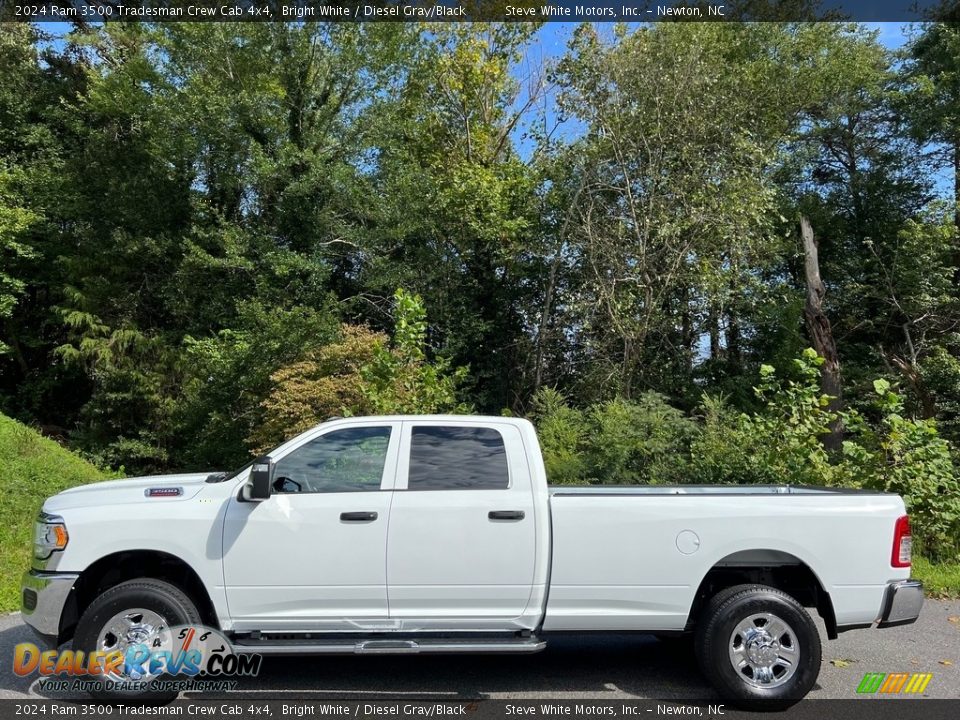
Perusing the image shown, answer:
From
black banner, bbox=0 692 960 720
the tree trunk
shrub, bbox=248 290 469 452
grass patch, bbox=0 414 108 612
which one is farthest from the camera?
the tree trunk

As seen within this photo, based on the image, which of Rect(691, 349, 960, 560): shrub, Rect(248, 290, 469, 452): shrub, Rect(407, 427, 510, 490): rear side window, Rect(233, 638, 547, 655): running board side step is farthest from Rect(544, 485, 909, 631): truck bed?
Rect(248, 290, 469, 452): shrub

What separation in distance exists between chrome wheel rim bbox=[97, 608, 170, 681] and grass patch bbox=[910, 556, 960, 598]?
7.28 m

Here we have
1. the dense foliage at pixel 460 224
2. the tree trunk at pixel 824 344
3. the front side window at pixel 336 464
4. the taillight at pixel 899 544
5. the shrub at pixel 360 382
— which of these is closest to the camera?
the taillight at pixel 899 544

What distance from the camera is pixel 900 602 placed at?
517 cm

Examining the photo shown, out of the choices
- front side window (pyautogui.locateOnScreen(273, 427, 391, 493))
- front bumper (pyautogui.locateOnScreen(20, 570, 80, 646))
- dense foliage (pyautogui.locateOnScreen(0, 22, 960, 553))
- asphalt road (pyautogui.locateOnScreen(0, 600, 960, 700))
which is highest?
dense foliage (pyautogui.locateOnScreen(0, 22, 960, 553))

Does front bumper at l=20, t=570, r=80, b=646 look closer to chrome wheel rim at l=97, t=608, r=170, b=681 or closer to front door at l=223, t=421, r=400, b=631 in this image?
chrome wheel rim at l=97, t=608, r=170, b=681

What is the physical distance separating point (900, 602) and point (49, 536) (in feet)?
18.8

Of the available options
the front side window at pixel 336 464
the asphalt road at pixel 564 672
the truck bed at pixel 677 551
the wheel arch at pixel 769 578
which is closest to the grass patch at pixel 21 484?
the asphalt road at pixel 564 672

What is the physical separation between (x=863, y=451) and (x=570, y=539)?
6441 mm

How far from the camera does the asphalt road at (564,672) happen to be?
17.7 feet

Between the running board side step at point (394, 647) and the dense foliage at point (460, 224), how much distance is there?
9.59 metres

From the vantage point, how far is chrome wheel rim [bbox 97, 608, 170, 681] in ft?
16.7

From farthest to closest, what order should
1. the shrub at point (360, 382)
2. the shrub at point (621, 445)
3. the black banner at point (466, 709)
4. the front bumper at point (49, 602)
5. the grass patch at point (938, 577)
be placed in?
1. the shrub at point (621, 445)
2. the shrub at point (360, 382)
3. the grass patch at point (938, 577)
4. the front bumper at point (49, 602)
5. the black banner at point (466, 709)

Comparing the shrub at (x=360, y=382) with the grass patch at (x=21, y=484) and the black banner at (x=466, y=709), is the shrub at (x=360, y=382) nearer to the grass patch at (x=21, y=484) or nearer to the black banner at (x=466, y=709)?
the grass patch at (x=21, y=484)
